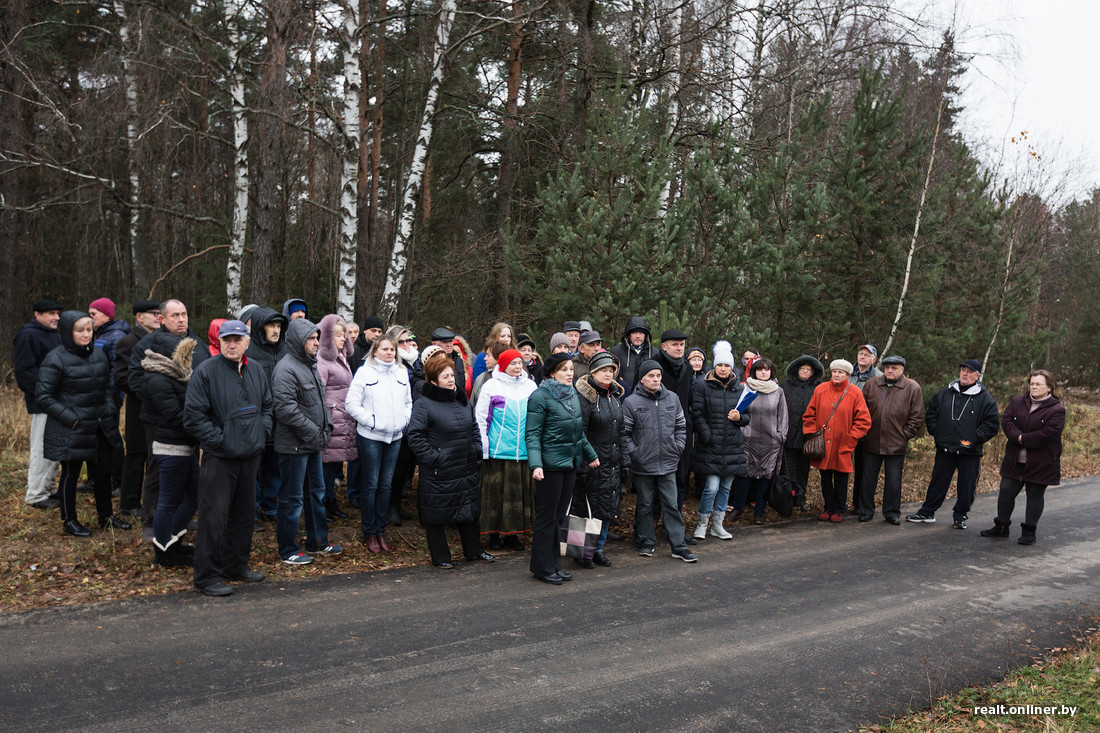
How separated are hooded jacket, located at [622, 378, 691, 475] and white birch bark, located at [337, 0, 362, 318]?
6474mm

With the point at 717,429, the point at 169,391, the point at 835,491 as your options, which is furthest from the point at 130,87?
the point at 835,491

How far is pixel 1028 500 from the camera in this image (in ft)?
30.1

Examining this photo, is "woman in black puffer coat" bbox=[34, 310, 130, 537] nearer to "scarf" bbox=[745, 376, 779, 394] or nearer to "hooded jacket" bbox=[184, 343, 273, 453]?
"hooded jacket" bbox=[184, 343, 273, 453]

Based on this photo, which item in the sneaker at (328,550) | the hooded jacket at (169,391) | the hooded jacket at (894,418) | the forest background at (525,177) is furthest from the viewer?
the forest background at (525,177)

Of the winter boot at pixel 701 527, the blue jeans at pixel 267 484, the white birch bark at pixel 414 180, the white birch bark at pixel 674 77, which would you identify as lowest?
the winter boot at pixel 701 527

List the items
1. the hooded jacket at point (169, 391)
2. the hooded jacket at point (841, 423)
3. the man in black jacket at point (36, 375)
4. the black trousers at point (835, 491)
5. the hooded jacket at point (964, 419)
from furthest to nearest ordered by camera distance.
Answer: the black trousers at point (835, 491) → the hooded jacket at point (841, 423) → the hooded jacket at point (964, 419) → the man in black jacket at point (36, 375) → the hooded jacket at point (169, 391)

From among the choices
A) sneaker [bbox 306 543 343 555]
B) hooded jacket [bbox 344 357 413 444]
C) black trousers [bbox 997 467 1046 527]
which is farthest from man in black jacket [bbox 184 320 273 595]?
black trousers [bbox 997 467 1046 527]

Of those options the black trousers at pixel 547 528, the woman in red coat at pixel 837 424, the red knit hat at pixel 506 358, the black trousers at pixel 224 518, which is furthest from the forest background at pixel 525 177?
the black trousers at pixel 224 518

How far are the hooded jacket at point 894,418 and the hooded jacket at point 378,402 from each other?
6403mm

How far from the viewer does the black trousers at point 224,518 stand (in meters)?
5.91

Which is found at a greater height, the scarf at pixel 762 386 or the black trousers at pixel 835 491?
the scarf at pixel 762 386

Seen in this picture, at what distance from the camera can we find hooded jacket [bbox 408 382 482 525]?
6.84 meters

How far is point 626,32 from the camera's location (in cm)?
1605

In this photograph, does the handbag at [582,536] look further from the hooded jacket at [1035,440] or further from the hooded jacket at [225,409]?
the hooded jacket at [1035,440]
